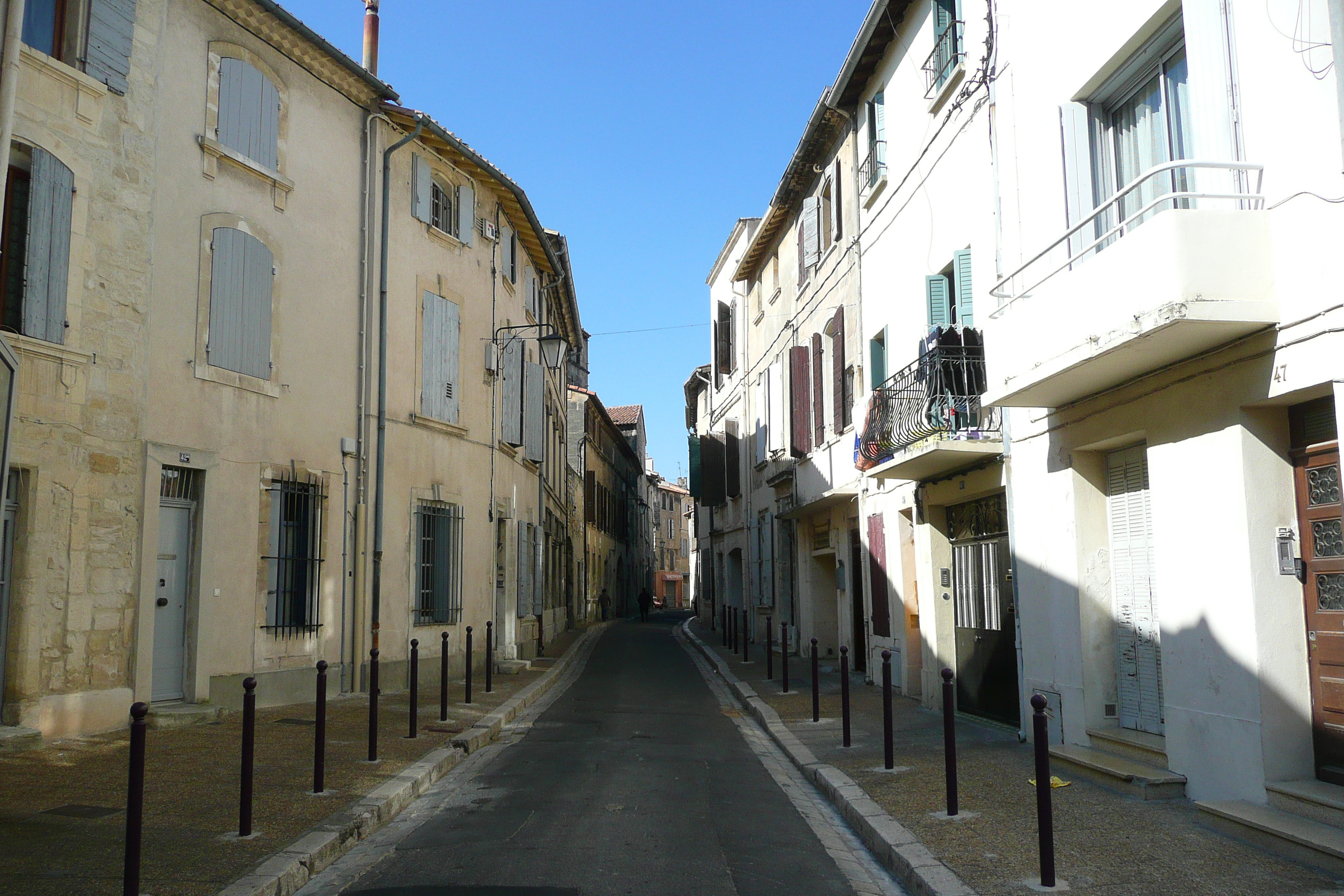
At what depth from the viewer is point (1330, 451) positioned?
19.6 feet

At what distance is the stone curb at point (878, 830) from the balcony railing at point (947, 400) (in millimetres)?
3363

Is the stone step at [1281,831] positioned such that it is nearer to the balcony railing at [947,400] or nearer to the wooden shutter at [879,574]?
the balcony railing at [947,400]

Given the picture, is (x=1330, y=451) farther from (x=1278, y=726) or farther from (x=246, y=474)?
→ (x=246, y=474)

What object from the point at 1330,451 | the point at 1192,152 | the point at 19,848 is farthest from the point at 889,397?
the point at 19,848

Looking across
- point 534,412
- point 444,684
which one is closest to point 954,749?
point 444,684

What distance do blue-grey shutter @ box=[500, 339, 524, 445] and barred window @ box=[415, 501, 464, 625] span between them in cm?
274

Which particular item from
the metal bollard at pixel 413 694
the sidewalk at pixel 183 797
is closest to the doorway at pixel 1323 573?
the sidewalk at pixel 183 797

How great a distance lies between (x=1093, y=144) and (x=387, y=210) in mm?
9646

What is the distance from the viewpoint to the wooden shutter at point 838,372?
15.6 m

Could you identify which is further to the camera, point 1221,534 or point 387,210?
point 387,210

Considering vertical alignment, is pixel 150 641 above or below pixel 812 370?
below

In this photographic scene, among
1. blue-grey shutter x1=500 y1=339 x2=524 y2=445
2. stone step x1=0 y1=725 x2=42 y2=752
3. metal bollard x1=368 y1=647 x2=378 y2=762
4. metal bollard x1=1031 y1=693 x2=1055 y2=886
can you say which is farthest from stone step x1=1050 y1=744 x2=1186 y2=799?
blue-grey shutter x1=500 y1=339 x2=524 y2=445

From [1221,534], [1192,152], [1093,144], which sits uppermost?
[1093,144]

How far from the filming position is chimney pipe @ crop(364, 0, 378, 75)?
53.2ft
